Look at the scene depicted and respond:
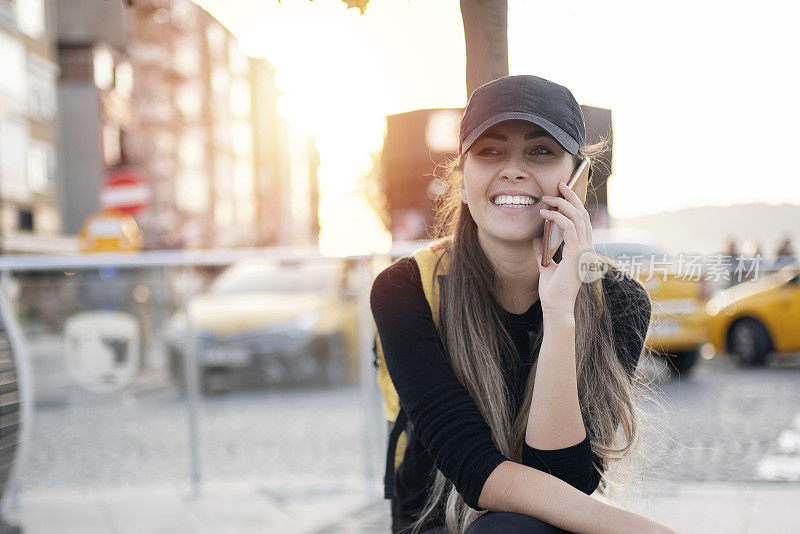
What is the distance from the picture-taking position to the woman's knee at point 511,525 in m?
1.62

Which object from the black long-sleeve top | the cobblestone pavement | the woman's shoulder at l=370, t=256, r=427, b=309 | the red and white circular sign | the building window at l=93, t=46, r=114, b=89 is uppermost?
the building window at l=93, t=46, r=114, b=89

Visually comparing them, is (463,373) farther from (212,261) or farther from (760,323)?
(760,323)

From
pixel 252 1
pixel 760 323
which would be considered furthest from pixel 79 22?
pixel 252 1

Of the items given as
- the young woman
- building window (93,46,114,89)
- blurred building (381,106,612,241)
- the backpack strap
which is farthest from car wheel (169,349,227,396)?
building window (93,46,114,89)

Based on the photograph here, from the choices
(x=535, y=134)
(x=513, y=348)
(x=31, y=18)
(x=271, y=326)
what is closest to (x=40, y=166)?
(x=31, y=18)

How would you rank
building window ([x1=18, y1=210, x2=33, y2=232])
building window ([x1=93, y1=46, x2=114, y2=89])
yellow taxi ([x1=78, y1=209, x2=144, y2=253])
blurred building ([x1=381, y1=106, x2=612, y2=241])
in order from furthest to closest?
building window ([x1=93, y1=46, x2=114, y2=89]) < building window ([x1=18, y1=210, x2=33, y2=232]) < yellow taxi ([x1=78, y1=209, x2=144, y2=253]) < blurred building ([x1=381, y1=106, x2=612, y2=241])

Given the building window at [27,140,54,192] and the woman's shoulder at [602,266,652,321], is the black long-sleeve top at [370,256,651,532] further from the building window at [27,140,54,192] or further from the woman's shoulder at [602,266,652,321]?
the building window at [27,140,54,192]

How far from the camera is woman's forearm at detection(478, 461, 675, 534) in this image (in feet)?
5.20

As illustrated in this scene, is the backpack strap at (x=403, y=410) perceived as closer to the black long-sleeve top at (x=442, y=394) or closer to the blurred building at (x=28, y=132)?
the black long-sleeve top at (x=442, y=394)

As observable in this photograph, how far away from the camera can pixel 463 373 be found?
6.21 feet

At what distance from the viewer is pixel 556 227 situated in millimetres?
1747

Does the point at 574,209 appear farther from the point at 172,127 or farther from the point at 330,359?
the point at 172,127

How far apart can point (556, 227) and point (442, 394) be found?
447mm

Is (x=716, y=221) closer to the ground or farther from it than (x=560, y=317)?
farther from it
